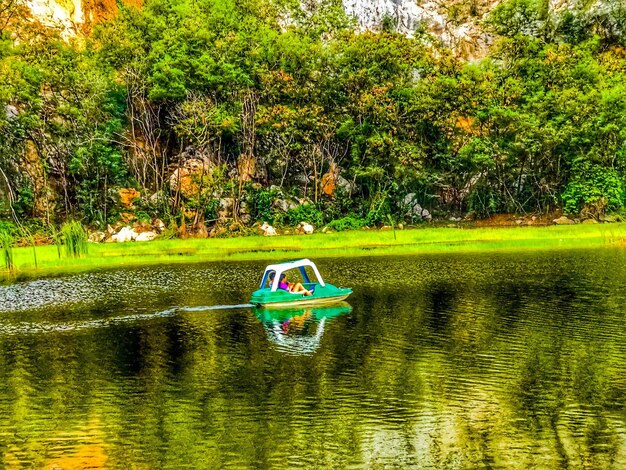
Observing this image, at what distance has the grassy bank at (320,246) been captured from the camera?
5450cm

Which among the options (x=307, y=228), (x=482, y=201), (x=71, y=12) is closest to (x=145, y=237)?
(x=307, y=228)

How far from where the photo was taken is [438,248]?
57.0m

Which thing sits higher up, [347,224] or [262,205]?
[262,205]

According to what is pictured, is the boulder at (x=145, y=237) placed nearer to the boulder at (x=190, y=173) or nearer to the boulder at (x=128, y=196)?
the boulder at (x=190, y=173)

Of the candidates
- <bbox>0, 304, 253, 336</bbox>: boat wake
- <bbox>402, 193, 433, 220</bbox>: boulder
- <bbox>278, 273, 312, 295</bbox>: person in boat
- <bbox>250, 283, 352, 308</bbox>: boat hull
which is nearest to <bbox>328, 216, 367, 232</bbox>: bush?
<bbox>402, 193, 433, 220</bbox>: boulder

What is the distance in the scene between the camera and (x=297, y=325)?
3066cm

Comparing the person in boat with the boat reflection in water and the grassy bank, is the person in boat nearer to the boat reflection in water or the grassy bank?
the boat reflection in water

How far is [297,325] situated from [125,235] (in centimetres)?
4318

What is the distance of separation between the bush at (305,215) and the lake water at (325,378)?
1353 inches

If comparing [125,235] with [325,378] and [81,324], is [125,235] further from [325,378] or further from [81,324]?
[325,378]

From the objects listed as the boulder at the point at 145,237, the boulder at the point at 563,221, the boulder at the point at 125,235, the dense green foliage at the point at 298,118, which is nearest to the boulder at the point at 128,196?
the dense green foliage at the point at 298,118

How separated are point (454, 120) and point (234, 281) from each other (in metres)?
40.8

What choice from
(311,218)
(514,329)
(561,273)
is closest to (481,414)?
(514,329)

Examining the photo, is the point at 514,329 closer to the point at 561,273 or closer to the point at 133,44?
the point at 561,273
